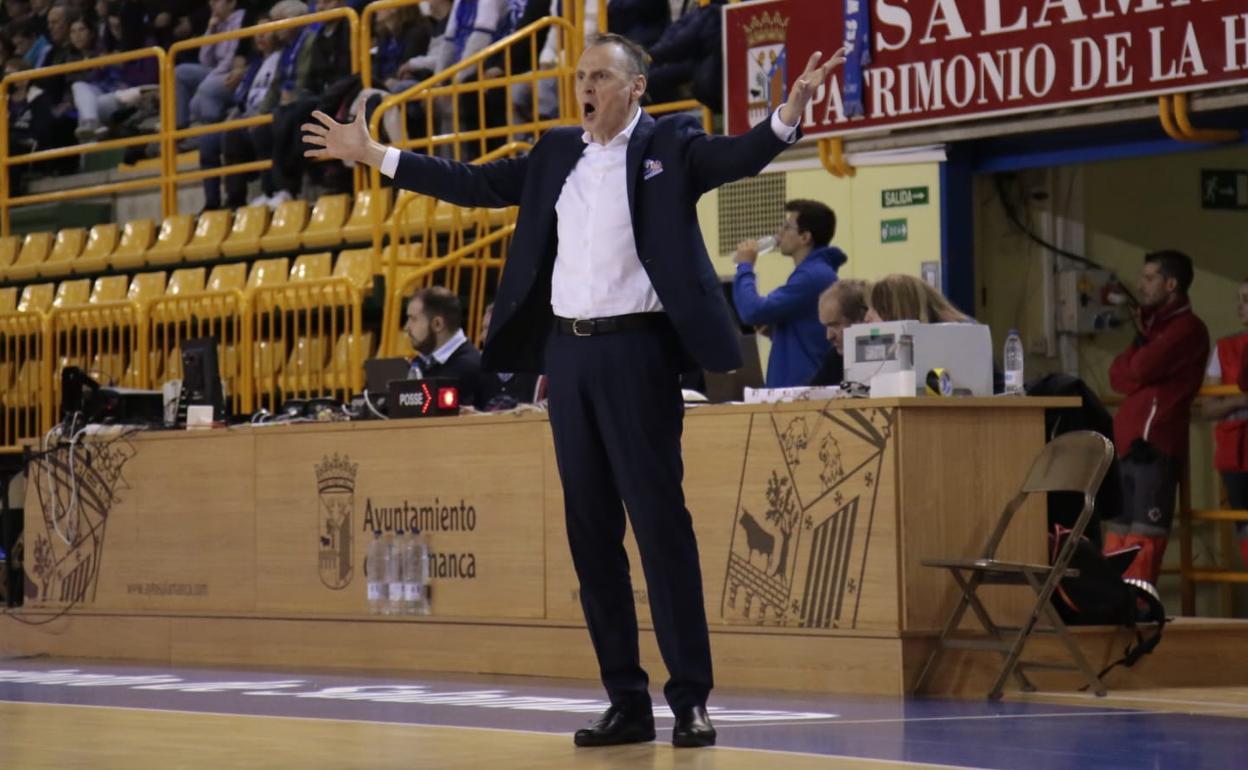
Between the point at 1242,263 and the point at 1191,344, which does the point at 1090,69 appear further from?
the point at 1242,263

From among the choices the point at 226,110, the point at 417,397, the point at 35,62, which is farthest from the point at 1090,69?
the point at 35,62

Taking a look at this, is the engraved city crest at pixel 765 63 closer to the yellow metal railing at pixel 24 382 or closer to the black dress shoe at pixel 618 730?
the yellow metal railing at pixel 24 382

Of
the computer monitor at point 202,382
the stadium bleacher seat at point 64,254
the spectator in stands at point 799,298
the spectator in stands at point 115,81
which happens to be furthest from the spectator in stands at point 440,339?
the spectator in stands at point 115,81

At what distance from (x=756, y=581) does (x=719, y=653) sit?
0.30m

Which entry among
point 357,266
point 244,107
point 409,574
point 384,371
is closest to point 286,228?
point 357,266

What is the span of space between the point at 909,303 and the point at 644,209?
252 cm

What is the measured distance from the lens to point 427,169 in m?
5.44

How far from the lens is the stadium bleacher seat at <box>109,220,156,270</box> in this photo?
49.4 feet

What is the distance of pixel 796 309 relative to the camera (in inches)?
351

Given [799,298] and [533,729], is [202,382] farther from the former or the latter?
[533,729]

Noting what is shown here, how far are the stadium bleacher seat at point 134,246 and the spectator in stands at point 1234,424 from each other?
8032 millimetres

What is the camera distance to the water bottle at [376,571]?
333 inches

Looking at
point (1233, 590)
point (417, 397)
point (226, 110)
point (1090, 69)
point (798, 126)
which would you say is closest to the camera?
point (798, 126)

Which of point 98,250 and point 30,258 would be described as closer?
point 98,250
